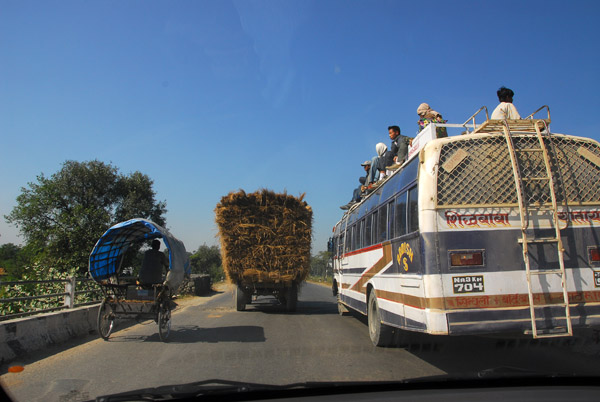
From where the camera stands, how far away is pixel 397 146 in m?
8.48

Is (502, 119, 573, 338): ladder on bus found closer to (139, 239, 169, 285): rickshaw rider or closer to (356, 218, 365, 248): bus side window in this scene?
(356, 218, 365, 248): bus side window

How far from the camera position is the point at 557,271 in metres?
4.48

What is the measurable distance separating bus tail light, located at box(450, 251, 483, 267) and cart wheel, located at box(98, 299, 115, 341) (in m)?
6.63

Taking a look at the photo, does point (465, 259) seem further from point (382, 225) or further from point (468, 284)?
point (382, 225)

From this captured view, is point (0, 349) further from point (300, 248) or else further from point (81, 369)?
point (300, 248)

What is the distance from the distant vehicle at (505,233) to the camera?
176 inches

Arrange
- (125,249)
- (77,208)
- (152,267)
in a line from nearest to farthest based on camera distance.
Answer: (152,267) → (125,249) → (77,208)

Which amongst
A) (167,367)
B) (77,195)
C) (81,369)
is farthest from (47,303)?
(77,195)

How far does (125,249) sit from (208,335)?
3.26 m

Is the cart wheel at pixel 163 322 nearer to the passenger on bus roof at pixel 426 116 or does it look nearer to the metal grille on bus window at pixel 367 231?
the metal grille on bus window at pixel 367 231

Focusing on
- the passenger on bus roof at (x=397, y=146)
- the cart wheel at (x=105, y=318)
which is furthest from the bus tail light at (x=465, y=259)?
the cart wheel at (x=105, y=318)

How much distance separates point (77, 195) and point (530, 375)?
32.3m

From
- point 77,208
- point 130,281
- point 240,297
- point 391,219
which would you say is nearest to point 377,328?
point 391,219

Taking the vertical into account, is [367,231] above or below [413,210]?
above
